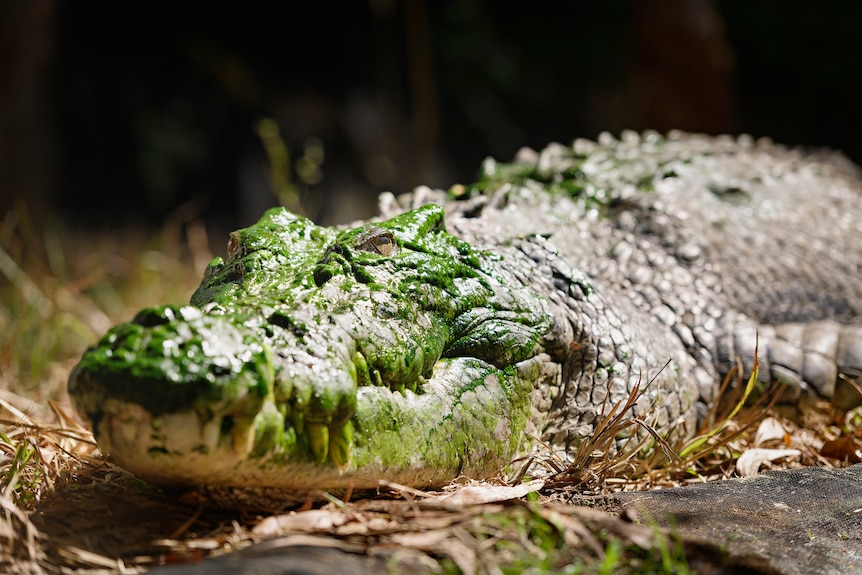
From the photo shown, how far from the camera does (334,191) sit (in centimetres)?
962

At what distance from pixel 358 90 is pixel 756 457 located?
27.2ft

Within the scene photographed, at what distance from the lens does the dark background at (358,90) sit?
8.52m

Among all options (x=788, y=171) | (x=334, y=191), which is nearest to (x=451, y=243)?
(x=788, y=171)

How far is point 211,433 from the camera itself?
1.41m

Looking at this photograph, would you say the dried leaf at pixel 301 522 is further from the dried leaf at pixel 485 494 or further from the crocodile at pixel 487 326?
the dried leaf at pixel 485 494

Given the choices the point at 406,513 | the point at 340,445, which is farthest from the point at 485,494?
the point at 340,445

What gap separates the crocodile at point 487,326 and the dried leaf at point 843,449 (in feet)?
1.08

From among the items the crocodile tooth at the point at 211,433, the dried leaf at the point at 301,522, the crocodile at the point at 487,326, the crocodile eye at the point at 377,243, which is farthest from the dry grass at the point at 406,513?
the crocodile eye at the point at 377,243

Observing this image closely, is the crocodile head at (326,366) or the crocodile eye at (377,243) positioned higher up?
the crocodile eye at (377,243)

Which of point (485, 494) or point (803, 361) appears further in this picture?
point (803, 361)

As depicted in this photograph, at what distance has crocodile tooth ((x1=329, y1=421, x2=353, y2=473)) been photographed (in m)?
1.61

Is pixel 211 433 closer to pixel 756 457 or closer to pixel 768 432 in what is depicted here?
pixel 756 457

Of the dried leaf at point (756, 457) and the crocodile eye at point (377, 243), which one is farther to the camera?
the dried leaf at point (756, 457)

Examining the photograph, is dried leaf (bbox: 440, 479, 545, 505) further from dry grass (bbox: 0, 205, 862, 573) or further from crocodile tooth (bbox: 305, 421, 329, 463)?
crocodile tooth (bbox: 305, 421, 329, 463)
